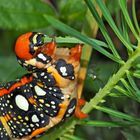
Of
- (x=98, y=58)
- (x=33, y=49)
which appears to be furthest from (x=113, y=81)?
(x=98, y=58)

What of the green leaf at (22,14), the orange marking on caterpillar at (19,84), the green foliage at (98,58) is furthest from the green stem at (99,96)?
the green leaf at (22,14)

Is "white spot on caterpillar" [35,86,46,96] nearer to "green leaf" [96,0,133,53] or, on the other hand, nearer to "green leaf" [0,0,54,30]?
"green leaf" [96,0,133,53]

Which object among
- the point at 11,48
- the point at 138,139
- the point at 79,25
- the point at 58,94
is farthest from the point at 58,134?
the point at 11,48

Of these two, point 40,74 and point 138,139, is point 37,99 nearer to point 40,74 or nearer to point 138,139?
point 40,74

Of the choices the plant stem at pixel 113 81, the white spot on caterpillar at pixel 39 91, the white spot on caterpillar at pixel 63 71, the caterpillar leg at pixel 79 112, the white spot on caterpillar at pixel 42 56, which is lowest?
the caterpillar leg at pixel 79 112

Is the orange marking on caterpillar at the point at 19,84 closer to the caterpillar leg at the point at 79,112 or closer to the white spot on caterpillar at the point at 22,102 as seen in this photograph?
the white spot on caterpillar at the point at 22,102

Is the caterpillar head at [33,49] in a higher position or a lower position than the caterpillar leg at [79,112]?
higher
